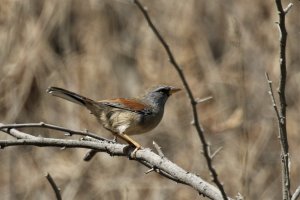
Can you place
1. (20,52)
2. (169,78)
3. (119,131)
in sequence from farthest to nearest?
1. (169,78)
2. (20,52)
3. (119,131)

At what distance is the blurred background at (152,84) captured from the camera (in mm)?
8898

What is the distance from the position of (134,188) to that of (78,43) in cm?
273

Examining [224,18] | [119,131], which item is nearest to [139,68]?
[224,18]

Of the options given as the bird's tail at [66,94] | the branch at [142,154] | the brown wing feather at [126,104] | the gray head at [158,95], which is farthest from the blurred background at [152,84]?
the branch at [142,154]

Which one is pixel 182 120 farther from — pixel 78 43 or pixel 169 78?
pixel 78 43

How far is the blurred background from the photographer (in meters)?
8.90

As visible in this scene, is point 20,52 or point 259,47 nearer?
point 20,52

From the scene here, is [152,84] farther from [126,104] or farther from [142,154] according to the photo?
[142,154]

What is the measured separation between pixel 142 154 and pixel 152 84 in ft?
19.9

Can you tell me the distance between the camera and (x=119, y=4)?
10242 millimetres

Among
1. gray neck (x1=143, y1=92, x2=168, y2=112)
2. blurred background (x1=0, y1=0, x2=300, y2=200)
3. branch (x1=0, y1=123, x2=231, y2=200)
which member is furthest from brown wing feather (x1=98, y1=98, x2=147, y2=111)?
blurred background (x1=0, y1=0, x2=300, y2=200)

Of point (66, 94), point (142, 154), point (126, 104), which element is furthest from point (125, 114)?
point (142, 154)

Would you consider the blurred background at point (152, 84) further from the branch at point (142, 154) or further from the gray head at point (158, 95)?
the branch at point (142, 154)

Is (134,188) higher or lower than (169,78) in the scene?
lower
